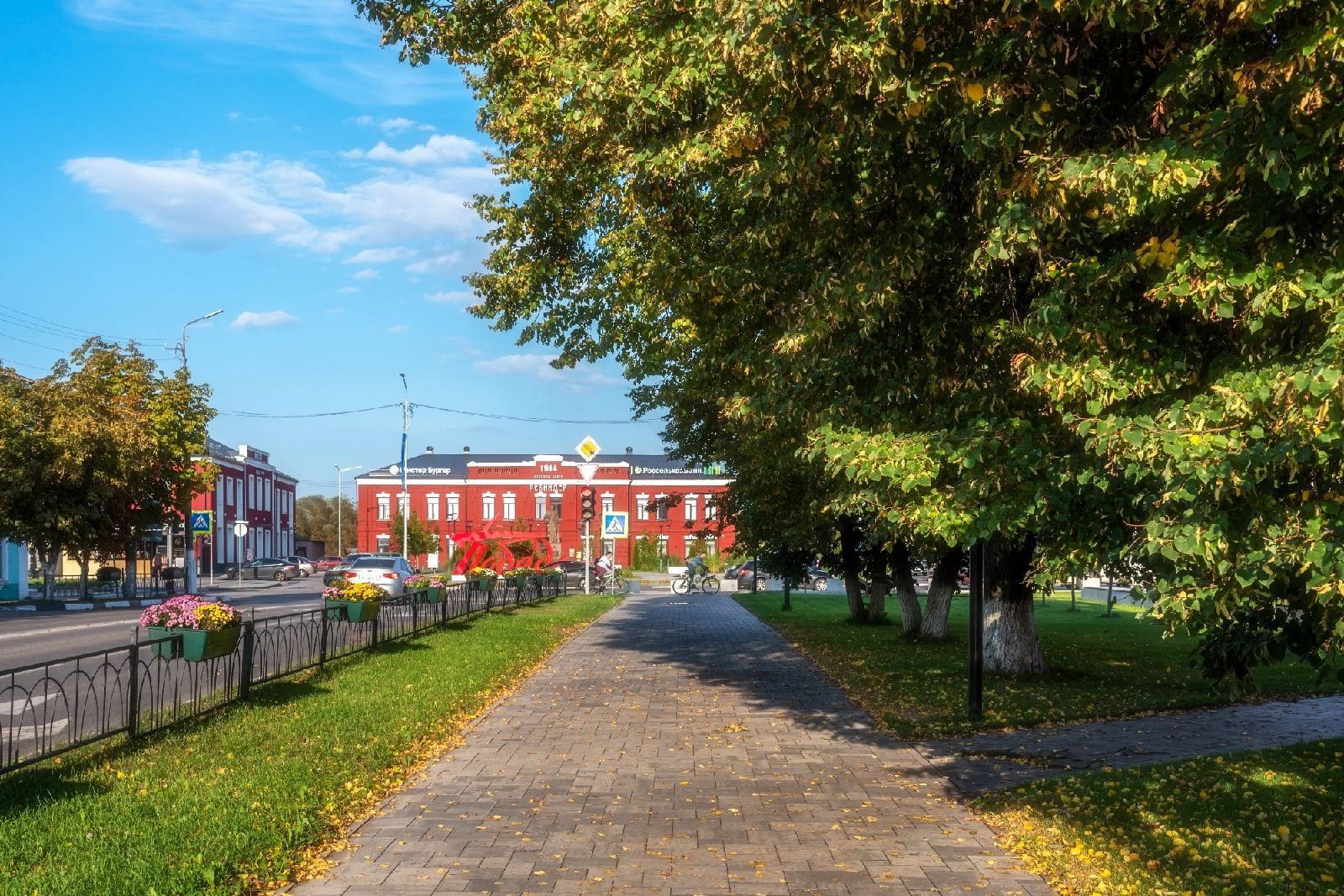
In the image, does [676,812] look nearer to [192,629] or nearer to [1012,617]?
[192,629]

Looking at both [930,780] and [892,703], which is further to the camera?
[892,703]

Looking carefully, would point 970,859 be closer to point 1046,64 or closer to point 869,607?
point 1046,64

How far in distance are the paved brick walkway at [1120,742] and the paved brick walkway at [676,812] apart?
0.41 meters

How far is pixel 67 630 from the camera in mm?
23484

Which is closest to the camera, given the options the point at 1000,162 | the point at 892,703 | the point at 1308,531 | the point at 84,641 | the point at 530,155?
the point at 1308,531

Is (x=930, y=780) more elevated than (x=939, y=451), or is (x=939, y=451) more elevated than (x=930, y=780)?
(x=939, y=451)

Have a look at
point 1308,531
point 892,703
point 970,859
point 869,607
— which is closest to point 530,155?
point 892,703

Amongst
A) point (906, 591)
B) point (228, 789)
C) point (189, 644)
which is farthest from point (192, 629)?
point (906, 591)

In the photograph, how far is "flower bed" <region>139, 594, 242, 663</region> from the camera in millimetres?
11156

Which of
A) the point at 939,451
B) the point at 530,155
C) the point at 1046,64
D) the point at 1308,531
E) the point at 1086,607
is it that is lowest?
the point at 1086,607

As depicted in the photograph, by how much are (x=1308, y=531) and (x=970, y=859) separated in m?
2.81

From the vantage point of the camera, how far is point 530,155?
14695 mm

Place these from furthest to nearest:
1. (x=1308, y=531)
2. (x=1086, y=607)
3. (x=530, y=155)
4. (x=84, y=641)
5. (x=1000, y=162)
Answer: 1. (x=1086, y=607)
2. (x=84, y=641)
3. (x=530, y=155)
4. (x=1000, y=162)
5. (x=1308, y=531)

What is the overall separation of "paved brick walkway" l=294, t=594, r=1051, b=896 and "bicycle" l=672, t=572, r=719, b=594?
35.3 meters
